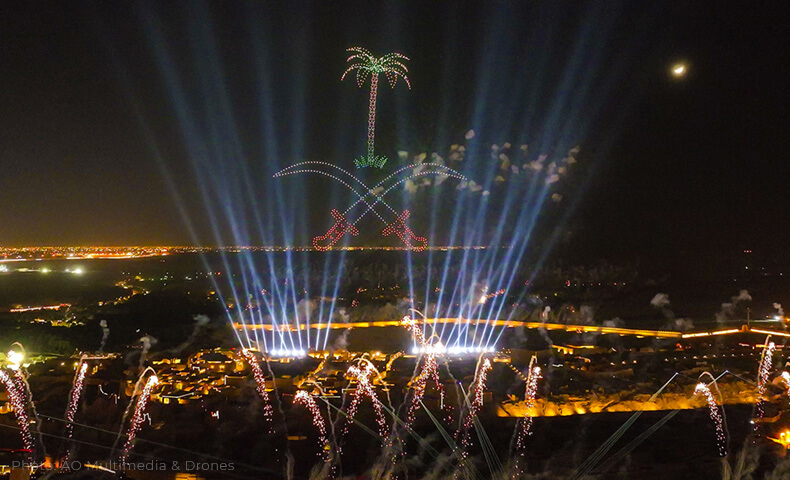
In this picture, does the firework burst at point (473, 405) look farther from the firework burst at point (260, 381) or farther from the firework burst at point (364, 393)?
the firework burst at point (260, 381)

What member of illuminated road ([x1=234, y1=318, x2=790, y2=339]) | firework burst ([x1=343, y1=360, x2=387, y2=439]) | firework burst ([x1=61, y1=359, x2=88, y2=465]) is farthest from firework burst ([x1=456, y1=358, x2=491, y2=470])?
illuminated road ([x1=234, y1=318, x2=790, y2=339])

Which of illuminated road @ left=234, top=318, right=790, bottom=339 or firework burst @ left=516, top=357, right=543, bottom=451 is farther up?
illuminated road @ left=234, top=318, right=790, bottom=339

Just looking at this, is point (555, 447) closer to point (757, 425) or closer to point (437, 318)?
point (757, 425)

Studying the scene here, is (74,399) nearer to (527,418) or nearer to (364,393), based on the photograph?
(364,393)

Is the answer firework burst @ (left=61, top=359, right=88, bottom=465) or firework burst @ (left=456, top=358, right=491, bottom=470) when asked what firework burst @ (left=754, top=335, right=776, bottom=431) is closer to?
firework burst @ (left=456, top=358, right=491, bottom=470)

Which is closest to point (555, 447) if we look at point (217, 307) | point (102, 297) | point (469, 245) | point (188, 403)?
point (188, 403)

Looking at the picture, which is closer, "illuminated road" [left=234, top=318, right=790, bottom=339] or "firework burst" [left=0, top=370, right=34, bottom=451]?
"firework burst" [left=0, top=370, right=34, bottom=451]
